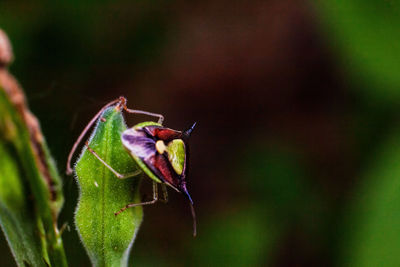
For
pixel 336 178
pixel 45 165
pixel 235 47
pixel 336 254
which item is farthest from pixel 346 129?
pixel 45 165

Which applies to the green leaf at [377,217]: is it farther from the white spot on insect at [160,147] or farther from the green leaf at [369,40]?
the white spot on insect at [160,147]

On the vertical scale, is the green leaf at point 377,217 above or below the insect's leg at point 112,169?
below

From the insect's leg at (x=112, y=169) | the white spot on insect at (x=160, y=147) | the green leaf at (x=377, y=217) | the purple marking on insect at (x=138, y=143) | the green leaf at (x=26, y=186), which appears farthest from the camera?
the green leaf at (x=377, y=217)

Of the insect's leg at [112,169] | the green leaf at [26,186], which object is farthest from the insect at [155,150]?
the green leaf at [26,186]

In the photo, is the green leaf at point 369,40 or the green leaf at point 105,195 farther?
the green leaf at point 369,40

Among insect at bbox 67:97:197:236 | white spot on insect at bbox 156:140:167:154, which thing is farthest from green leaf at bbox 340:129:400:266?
white spot on insect at bbox 156:140:167:154

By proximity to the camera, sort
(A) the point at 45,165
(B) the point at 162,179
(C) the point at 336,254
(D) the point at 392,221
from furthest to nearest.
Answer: (C) the point at 336,254 < (D) the point at 392,221 < (B) the point at 162,179 < (A) the point at 45,165

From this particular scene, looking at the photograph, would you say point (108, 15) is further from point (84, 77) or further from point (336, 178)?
point (336, 178)
